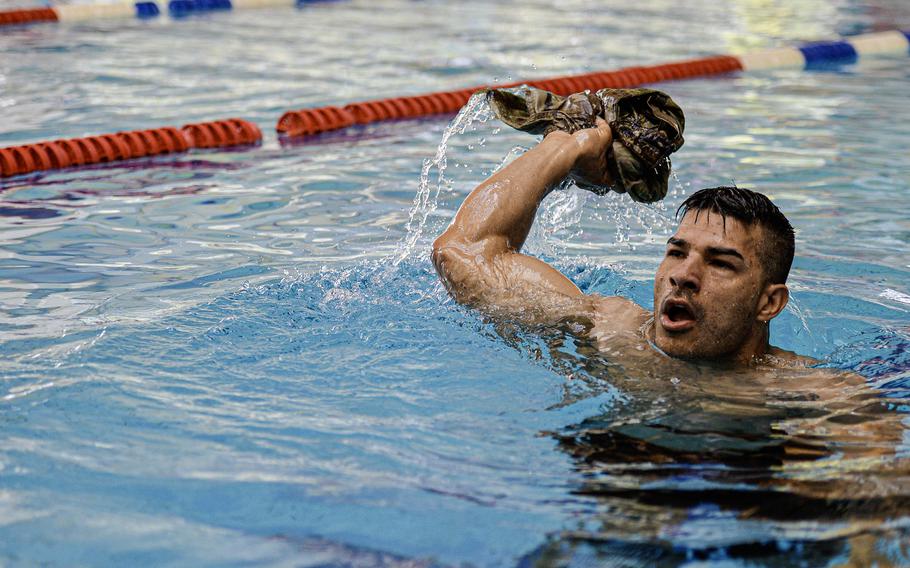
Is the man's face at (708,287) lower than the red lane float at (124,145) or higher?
higher

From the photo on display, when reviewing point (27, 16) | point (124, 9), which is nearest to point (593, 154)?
point (27, 16)

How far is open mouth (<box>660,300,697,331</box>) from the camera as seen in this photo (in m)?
3.10

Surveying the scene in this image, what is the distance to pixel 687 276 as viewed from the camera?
3.07 meters

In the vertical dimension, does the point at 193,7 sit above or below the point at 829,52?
above

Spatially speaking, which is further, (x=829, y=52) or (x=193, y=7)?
(x=193, y=7)

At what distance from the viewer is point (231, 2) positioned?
13695mm

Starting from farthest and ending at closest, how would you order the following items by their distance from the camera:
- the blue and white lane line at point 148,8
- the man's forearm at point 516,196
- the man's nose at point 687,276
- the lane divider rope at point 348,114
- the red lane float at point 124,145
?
1. the blue and white lane line at point 148,8
2. the lane divider rope at point 348,114
3. the red lane float at point 124,145
4. the man's forearm at point 516,196
5. the man's nose at point 687,276

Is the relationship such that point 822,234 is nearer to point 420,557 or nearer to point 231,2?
point 420,557

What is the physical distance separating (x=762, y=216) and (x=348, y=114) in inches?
203

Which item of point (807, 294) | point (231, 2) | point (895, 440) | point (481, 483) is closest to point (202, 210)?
point (807, 294)

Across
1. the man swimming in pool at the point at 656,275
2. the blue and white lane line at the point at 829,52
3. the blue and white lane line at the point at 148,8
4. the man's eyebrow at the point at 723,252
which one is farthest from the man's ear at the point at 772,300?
the blue and white lane line at the point at 148,8

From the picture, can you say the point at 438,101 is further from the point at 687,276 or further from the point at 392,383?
the point at 687,276

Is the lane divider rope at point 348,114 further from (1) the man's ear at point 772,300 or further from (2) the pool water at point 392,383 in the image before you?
(1) the man's ear at point 772,300

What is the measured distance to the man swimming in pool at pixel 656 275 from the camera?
3.10 metres
